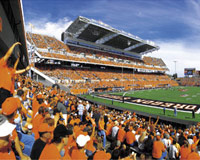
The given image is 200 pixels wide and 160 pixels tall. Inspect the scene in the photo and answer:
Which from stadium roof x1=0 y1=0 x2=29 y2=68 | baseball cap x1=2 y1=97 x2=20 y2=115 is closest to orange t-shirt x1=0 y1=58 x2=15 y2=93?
baseball cap x1=2 y1=97 x2=20 y2=115

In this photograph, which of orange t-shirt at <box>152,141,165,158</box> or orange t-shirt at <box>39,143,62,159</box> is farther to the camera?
orange t-shirt at <box>152,141,165,158</box>

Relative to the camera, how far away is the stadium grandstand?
33.4 metres

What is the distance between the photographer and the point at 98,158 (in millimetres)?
2184

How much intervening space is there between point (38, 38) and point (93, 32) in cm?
1561

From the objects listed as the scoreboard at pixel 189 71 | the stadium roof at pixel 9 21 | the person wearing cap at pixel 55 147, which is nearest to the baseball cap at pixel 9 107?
the person wearing cap at pixel 55 147

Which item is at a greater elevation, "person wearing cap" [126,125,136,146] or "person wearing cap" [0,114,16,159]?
"person wearing cap" [0,114,16,159]

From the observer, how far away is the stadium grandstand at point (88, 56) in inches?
1314

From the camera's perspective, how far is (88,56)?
1764 inches

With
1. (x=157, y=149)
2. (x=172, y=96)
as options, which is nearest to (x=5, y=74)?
(x=157, y=149)

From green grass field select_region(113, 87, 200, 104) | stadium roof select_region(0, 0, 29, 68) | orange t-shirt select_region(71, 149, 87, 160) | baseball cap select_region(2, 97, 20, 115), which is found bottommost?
green grass field select_region(113, 87, 200, 104)

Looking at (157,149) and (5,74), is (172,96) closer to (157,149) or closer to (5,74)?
(157,149)

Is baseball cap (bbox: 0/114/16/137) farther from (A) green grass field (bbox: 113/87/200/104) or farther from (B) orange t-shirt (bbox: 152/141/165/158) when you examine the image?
(A) green grass field (bbox: 113/87/200/104)

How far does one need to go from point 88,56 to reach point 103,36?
8.66 m

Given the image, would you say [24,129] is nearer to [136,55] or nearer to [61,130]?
[61,130]
